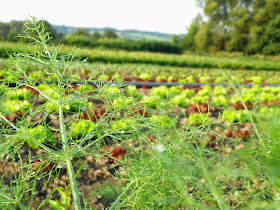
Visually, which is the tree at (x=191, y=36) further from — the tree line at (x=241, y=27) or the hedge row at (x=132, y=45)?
the hedge row at (x=132, y=45)

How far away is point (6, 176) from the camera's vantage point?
6.30ft

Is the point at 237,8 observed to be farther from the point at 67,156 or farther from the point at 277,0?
the point at 67,156

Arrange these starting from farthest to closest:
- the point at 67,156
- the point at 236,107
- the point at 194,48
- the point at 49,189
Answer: the point at 194,48 → the point at 236,107 → the point at 49,189 → the point at 67,156

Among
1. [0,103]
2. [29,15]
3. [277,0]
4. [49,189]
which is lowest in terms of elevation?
[49,189]

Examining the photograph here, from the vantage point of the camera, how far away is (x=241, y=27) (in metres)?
30.0

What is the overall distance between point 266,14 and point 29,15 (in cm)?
3250

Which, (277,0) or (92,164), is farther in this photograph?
(277,0)

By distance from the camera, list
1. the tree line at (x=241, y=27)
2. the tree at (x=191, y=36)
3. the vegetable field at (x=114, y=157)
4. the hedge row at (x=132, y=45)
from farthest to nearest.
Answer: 1. the tree at (x=191, y=36)
2. the tree line at (x=241, y=27)
3. the hedge row at (x=132, y=45)
4. the vegetable field at (x=114, y=157)

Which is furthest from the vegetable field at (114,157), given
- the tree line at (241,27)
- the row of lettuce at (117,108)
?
the tree line at (241,27)

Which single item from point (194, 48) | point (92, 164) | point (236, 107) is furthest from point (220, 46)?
point (92, 164)

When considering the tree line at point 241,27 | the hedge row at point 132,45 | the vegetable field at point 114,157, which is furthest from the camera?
the tree line at point 241,27

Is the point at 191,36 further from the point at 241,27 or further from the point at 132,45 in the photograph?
the point at 132,45

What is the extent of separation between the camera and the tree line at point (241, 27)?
90.8 ft

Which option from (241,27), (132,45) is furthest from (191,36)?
(132,45)
